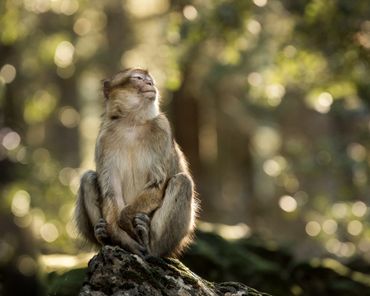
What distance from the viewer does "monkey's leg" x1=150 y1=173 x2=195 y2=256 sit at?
8008 millimetres

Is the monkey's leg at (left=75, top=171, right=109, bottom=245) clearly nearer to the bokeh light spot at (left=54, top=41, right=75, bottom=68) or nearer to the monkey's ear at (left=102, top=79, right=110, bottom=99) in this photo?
the monkey's ear at (left=102, top=79, right=110, bottom=99)

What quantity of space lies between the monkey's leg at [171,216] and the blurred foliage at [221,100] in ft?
4.40

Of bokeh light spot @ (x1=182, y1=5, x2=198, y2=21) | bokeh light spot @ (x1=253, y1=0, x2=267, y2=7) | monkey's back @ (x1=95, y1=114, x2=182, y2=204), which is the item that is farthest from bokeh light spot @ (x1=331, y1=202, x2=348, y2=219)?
monkey's back @ (x1=95, y1=114, x2=182, y2=204)

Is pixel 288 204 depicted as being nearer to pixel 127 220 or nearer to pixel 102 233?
pixel 127 220

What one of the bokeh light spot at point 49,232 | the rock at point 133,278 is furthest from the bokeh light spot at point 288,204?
the rock at point 133,278

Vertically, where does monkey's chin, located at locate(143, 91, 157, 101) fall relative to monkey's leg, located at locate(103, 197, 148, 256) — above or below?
above

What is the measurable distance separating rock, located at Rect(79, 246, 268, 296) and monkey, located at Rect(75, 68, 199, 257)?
2.74 feet

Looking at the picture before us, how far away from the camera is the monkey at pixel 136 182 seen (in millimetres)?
7914

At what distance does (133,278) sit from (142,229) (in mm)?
1305

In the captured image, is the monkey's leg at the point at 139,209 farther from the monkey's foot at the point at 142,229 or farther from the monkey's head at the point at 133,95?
the monkey's head at the point at 133,95

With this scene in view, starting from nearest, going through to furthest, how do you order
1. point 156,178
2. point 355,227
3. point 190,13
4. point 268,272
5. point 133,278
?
1. point 133,278
2. point 156,178
3. point 268,272
4. point 190,13
5. point 355,227

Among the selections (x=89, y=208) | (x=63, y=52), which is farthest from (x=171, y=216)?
(x=63, y=52)

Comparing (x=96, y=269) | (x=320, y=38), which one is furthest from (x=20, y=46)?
(x=96, y=269)

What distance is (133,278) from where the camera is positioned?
6.52 m
